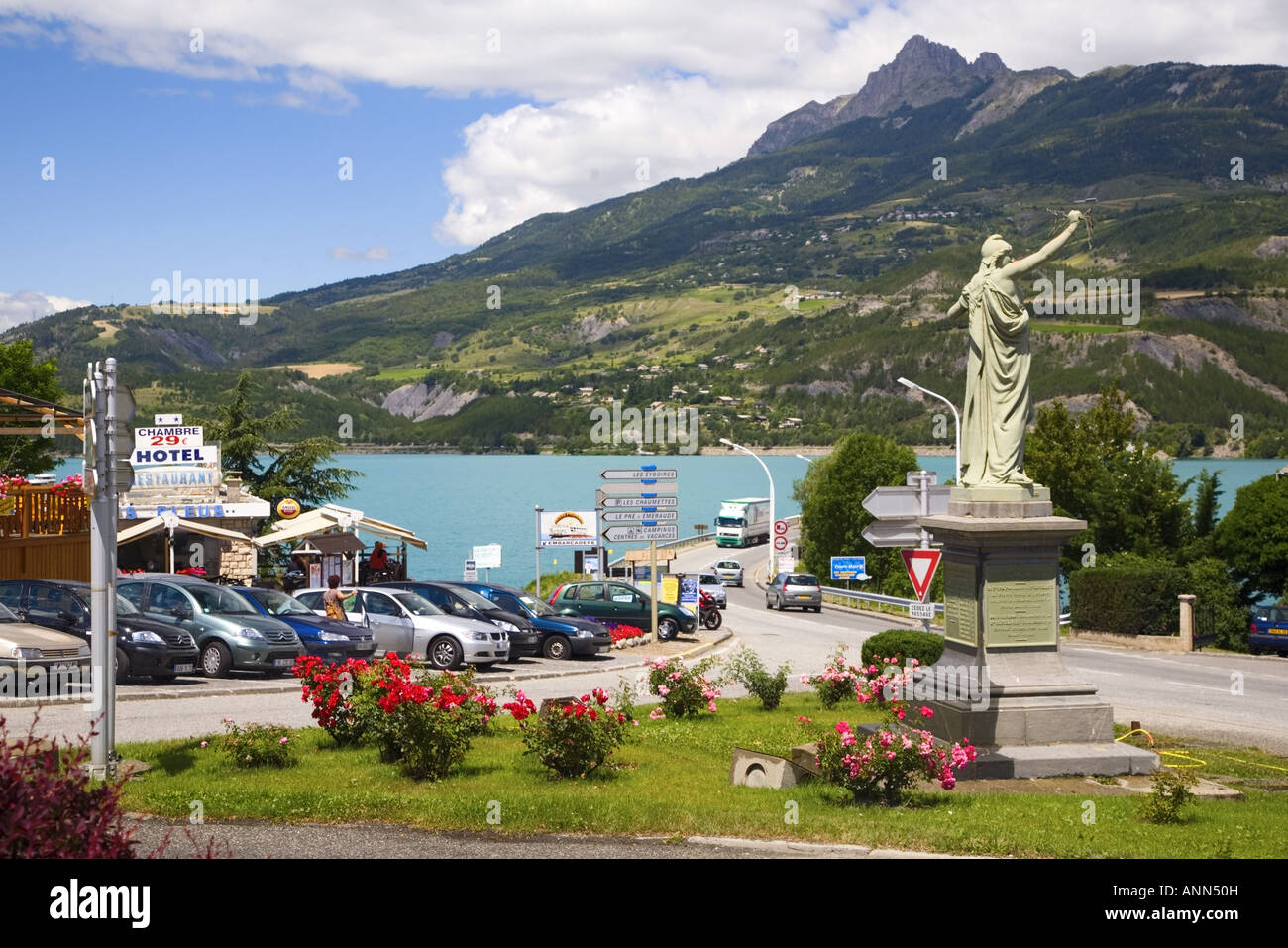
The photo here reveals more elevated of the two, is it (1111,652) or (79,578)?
(79,578)

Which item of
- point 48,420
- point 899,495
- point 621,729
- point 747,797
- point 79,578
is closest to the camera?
point 747,797

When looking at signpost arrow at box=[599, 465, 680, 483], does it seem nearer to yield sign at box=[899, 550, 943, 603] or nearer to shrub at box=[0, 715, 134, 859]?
yield sign at box=[899, 550, 943, 603]

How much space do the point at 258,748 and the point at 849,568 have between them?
141ft

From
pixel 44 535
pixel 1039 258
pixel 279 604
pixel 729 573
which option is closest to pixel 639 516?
pixel 279 604

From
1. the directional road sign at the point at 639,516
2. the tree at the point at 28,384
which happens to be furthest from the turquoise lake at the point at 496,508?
the directional road sign at the point at 639,516

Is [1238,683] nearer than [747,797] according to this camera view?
No

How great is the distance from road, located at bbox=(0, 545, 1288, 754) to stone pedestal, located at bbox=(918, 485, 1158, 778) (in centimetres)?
458

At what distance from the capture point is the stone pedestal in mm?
12656

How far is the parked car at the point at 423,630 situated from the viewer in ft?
73.4

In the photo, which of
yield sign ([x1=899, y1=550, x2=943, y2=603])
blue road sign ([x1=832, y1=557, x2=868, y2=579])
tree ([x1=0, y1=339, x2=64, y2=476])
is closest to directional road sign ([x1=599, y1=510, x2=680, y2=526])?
yield sign ([x1=899, y1=550, x2=943, y2=603])
